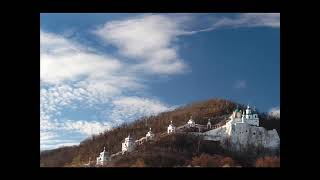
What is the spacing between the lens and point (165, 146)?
3568mm

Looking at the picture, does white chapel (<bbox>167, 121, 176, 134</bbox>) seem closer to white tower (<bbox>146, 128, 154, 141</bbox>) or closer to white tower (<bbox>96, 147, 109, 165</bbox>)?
white tower (<bbox>146, 128, 154, 141</bbox>)

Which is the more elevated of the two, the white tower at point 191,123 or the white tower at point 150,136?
the white tower at point 191,123

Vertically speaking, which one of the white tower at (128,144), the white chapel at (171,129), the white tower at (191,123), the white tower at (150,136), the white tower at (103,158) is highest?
the white tower at (191,123)

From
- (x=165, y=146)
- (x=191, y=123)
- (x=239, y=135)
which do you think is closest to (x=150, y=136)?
(x=165, y=146)

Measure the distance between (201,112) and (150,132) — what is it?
1.35 ft

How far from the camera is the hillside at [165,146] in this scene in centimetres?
353

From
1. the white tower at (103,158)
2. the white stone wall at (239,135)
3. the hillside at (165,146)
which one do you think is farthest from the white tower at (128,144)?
the white stone wall at (239,135)

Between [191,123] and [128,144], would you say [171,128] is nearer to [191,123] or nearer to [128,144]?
[191,123]

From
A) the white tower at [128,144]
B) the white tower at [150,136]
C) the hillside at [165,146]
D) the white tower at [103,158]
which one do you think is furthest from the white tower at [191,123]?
the white tower at [103,158]

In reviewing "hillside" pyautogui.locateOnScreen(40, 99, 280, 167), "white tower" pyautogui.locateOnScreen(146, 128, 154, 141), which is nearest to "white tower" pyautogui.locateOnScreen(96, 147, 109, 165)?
"hillside" pyautogui.locateOnScreen(40, 99, 280, 167)

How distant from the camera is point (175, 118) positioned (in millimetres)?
3580

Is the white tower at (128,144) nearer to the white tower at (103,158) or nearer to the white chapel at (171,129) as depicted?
the white tower at (103,158)
